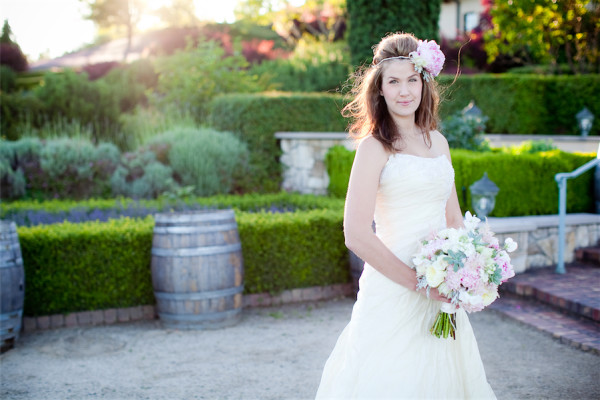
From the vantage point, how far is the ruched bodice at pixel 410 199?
2316mm

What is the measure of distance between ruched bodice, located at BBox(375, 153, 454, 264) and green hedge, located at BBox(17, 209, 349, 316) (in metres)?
3.19

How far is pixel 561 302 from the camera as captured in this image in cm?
508

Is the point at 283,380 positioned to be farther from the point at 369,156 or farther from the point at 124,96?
the point at 124,96

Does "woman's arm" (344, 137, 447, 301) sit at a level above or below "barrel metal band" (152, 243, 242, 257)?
above

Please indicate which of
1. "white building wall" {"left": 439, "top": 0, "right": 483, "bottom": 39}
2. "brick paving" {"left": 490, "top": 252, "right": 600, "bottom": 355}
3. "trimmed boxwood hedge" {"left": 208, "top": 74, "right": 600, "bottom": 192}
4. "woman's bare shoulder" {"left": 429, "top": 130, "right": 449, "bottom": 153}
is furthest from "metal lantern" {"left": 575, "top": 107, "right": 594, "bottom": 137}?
"white building wall" {"left": 439, "top": 0, "right": 483, "bottom": 39}

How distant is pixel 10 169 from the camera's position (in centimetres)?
792

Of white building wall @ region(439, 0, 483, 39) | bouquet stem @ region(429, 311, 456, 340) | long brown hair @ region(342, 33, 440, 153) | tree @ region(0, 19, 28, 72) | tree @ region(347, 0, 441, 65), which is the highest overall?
white building wall @ region(439, 0, 483, 39)

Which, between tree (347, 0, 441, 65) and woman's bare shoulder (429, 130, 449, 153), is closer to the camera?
woman's bare shoulder (429, 130, 449, 153)

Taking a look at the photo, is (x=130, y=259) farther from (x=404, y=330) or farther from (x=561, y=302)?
(x=561, y=302)

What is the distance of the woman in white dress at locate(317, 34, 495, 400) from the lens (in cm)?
229

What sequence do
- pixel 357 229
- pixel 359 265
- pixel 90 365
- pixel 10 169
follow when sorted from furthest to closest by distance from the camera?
pixel 10 169 < pixel 359 265 < pixel 90 365 < pixel 357 229

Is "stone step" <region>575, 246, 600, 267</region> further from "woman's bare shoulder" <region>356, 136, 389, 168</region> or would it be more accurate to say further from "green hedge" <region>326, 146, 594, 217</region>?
"woman's bare shoulder" <region>356, 136, 389, 168</region>

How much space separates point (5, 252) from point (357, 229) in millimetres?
3259

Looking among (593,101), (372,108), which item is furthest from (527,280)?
(593,101)
